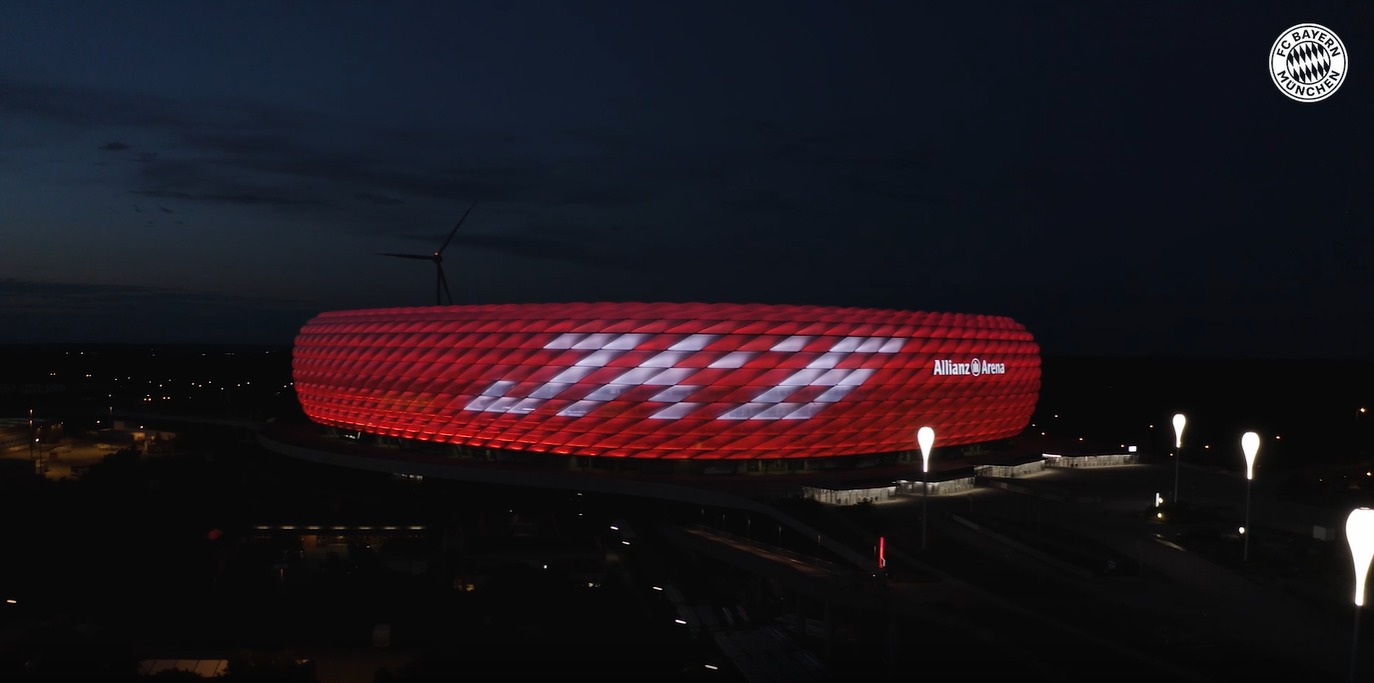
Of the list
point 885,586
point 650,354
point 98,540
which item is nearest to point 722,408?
point 650,354

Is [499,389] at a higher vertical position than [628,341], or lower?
lower

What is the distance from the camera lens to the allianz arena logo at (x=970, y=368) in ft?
149

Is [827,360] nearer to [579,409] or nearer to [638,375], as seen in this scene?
[638,375]

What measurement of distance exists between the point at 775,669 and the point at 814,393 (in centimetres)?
2300

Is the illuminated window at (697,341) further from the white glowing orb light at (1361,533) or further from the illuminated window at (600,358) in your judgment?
the white glowing orb light at (1361,533)

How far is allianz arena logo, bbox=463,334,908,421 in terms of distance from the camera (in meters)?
41.2

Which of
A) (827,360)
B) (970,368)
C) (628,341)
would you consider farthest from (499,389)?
(970,368)

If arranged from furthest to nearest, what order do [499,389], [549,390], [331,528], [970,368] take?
[970,368] < [499,389] < [549,390] < [331,528]

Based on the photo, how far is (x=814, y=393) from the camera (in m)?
42.1

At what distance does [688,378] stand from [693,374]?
313mm

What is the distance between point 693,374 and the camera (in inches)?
1622

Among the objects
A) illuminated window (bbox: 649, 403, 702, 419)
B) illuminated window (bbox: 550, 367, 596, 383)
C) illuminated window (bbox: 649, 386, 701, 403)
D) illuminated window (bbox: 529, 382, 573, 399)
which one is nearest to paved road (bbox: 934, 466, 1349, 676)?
illuminated window (bbox: 649, 403, 702, 419)

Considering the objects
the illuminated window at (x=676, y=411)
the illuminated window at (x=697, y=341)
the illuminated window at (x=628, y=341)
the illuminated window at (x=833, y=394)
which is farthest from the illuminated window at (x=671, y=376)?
the illuminated window at (x=833, y=394)

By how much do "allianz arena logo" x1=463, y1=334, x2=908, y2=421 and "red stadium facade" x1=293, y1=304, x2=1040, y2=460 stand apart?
60mm
